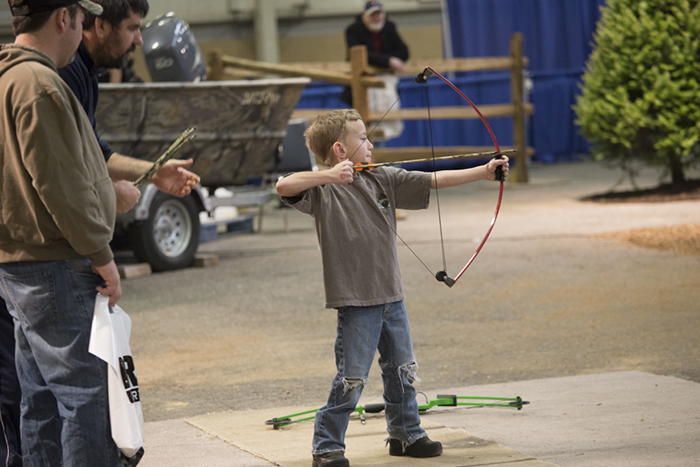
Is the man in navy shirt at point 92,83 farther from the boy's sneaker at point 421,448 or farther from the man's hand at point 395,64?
the man's hand at point 395,64

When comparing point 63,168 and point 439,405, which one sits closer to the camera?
point 63,168

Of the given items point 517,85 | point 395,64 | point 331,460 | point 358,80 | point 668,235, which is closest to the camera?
point 331,460

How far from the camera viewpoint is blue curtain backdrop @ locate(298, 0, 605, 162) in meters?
15.1

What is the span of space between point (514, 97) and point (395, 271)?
954cm

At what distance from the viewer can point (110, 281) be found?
1992 millimetres

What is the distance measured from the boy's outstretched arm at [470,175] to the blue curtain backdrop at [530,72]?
12.3 m

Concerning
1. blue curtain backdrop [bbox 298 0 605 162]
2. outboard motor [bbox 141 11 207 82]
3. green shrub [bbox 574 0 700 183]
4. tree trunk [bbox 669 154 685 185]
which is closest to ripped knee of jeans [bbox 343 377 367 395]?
outboard motor [bbox 141 11 207 82]

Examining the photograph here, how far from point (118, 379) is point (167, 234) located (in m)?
5.23

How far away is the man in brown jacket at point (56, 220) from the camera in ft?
6.02

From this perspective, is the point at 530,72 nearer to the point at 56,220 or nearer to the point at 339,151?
the point at 339,151

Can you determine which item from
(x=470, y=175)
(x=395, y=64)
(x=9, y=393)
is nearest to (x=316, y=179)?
(x=470, y=175)

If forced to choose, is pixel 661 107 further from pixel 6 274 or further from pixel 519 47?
pixel 6 274

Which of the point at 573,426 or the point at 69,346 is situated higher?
the point at 69,346

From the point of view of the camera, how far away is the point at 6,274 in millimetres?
1984
